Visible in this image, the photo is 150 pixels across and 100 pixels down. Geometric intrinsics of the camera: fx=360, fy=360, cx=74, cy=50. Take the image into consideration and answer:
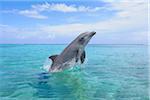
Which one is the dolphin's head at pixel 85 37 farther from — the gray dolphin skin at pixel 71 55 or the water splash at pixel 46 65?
the water splash at pixel 46 65

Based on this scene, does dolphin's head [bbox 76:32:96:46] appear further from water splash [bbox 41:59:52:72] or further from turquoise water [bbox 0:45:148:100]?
water splash [bbox 41:59:52:72]

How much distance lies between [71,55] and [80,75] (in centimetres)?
18

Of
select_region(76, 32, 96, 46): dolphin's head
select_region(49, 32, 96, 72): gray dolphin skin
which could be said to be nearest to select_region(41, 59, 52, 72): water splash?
select_region(49, 32, 96, 72): gray dolphin skin

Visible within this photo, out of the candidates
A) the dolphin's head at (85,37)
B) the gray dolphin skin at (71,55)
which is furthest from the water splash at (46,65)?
the dolphin's head at (85,37)

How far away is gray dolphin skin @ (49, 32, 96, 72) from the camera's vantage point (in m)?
2.82

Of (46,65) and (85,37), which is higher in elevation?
(85,37)

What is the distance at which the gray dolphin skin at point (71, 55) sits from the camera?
9.25ft

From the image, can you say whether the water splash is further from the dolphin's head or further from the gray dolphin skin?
the dolphin's head

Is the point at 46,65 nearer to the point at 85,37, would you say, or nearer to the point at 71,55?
the point at 71,55

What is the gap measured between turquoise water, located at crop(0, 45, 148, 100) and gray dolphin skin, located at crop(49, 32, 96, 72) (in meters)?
0.04

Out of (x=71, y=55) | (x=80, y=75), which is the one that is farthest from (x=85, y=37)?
(x=80, y=75)

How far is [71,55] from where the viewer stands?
283 cm

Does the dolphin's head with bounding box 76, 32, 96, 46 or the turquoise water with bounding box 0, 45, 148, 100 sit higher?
the dolphin's head with bounding box 76, 32, 96, 46

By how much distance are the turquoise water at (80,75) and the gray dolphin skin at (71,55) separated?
45mm
